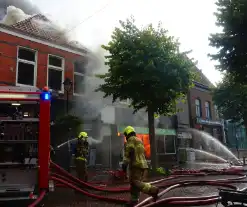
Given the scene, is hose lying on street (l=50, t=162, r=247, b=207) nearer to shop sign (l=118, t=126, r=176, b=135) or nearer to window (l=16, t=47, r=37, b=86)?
shop sign (l=118, t=126, r=176, b=135)

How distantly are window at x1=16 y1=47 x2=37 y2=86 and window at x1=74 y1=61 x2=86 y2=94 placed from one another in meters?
2.52

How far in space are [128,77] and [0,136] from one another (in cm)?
668

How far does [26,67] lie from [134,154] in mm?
9874

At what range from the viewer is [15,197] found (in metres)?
4.72

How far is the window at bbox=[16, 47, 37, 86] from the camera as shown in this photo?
13078 mm

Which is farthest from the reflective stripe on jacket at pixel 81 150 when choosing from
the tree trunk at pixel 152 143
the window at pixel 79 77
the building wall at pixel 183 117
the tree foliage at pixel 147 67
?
the building wall at pixel 183 117

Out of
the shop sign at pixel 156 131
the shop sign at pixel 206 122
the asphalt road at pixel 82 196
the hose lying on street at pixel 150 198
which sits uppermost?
the shop sign at pixel 206 122

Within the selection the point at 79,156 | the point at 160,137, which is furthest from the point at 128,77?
the point at 160,137

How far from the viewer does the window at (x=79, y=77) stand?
15219mm

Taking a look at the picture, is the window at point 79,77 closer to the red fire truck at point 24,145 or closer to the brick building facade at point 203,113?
the red fire truck at point 24,145

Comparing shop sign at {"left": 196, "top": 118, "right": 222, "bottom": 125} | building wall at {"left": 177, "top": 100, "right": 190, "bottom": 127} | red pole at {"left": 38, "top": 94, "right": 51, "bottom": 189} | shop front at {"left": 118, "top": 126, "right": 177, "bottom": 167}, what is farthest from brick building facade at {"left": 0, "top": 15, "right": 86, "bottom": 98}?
shop sign at {"left": 196, "top": 118, "right": 222, "bottom": 125}

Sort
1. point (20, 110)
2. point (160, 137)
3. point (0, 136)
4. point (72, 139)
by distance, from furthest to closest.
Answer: point (160, 137)
point (72, 139)
point (20, 110)
point (0, 136)

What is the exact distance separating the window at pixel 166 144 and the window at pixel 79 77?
729 centimetres

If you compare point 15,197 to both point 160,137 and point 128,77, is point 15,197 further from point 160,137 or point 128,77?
point 160,137
